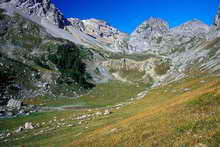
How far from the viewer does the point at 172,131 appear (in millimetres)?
16344

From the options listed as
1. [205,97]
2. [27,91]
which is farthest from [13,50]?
[205,97]

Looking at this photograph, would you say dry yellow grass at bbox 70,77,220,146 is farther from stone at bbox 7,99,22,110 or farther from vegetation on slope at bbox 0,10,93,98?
vegetation on slope at bbox 0,10,93,98

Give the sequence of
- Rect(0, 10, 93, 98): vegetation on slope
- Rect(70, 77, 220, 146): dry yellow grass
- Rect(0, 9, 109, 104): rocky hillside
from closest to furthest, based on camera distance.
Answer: Rect(70, 77, 220, 146): dry yellow grass → Rect(0, 9, 109, 104): rocky hillside → Rect(0, 10, 93, 98): vegetation on slope

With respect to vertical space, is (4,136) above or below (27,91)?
below

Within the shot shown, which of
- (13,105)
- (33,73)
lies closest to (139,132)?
(13,105)

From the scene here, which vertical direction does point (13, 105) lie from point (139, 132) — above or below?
above

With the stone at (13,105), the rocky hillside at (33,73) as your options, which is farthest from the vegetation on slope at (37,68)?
the stone at (13,105)

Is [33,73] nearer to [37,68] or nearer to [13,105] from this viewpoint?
[37,68]

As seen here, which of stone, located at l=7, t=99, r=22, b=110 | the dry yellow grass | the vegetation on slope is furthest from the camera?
the vegetation on slope

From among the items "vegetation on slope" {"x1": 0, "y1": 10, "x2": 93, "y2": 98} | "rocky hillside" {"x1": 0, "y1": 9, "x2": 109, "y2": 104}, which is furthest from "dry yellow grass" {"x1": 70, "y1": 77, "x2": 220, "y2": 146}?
"vegetation on slope" {"x1": 0, "y1": 10, "x2": 93, "y2": 98}

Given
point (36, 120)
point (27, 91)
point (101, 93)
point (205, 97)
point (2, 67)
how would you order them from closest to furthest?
point (205, 97) → point (36, 120) → point (27, 91) → point (2, 67) → point (101, 93)

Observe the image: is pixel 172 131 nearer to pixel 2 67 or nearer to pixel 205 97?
pixel 205 97

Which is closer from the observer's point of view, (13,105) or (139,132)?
(139,132)

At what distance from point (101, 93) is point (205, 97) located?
417 ft
